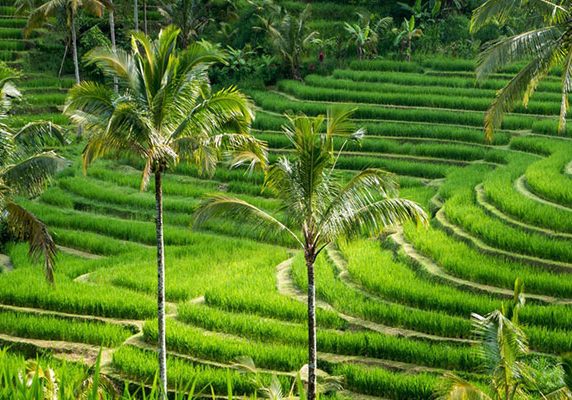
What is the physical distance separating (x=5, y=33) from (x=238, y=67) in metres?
7.50

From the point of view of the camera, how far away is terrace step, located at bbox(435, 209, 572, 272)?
15.0 metres

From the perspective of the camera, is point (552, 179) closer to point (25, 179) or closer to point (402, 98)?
point (402, 98)

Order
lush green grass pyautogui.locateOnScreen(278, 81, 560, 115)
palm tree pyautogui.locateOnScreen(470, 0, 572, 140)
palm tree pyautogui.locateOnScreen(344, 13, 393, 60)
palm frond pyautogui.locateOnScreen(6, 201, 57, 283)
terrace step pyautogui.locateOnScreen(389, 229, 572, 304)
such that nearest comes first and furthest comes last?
1. palm frond pyautogui.locateOnScreen(6, 201, 57, 283)
2. terrace step pyautogui.locateOnScreen(389, 229, 572, 304)
3. palm tree pyautogui.locateOnScreen(470, 0, 572, 140)
4. lush green grass pyautogui.locateOnScreen(278, 81, 560, 115)
5. palm tree pyautogui.locateOnScreen(344, 13, 393, 60)

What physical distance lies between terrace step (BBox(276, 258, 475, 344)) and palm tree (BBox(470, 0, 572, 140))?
314cm

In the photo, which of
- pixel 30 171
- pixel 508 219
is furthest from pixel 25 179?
pixel 508 219

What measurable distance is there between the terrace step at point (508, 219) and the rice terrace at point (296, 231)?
5 centimetres

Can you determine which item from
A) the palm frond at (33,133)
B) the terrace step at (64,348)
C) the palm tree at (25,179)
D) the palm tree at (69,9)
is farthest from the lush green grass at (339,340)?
the palm tree at (69,9)

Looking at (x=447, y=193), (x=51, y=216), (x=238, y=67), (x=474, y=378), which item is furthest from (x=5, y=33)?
(x=474, y=378)

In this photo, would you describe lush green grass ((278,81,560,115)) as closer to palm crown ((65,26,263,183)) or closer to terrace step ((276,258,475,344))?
terrace step ((276,258,475,344))

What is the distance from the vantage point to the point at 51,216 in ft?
68.6

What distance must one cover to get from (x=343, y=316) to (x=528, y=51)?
A: 4439mm

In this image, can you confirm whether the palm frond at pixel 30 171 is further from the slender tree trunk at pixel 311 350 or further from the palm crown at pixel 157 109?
the slender tree trunk at pixel 311 350

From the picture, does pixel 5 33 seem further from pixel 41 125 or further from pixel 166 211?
pixel 41 125

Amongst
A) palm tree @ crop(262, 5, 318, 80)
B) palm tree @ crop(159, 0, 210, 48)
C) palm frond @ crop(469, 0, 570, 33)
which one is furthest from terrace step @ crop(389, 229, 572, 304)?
palm tree @ crop(159, 0, 210, 48)
